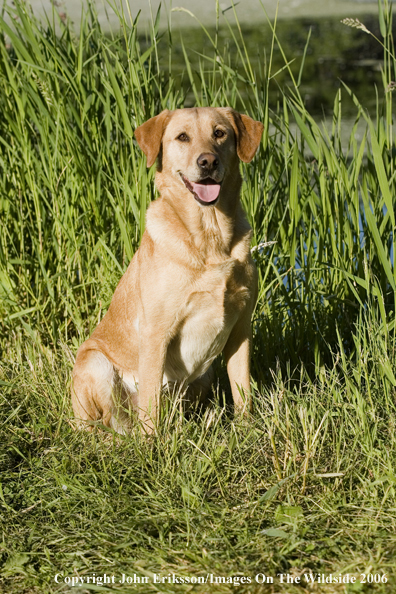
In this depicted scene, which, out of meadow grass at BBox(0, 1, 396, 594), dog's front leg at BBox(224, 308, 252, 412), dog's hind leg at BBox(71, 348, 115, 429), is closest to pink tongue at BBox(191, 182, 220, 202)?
dog's front leg at BBox(224, 308, 252, 412)

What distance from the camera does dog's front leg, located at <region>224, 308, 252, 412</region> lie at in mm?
2949

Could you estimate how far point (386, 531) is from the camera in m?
2.10

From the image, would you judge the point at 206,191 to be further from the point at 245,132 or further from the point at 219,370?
the point at 219,370

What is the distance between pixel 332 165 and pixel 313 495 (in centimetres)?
176

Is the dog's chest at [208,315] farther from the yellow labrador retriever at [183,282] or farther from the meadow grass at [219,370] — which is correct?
the meadow grass at [219,370]

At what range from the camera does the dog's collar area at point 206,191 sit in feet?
8.99

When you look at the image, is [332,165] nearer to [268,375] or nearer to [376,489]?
[268,375]

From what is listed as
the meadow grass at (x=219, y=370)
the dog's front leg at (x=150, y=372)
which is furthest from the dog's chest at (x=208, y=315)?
the meadow grass at (x=219, y=370)

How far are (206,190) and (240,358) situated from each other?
2.69 ft

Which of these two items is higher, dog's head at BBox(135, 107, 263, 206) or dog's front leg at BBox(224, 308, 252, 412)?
dog's head at BBox(135, 107, 263, 206)

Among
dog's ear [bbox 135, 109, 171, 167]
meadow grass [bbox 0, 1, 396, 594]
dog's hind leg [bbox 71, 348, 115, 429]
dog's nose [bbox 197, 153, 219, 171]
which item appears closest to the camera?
meadow grass [bbox 0, 1, 396, 594]

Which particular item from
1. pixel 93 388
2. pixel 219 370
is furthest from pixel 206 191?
pixel 219 370

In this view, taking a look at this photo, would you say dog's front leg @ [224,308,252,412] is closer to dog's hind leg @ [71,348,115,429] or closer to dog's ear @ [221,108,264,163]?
dog's hind leg @ [71,348,115,429]

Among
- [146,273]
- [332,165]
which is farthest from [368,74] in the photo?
[146,273]
